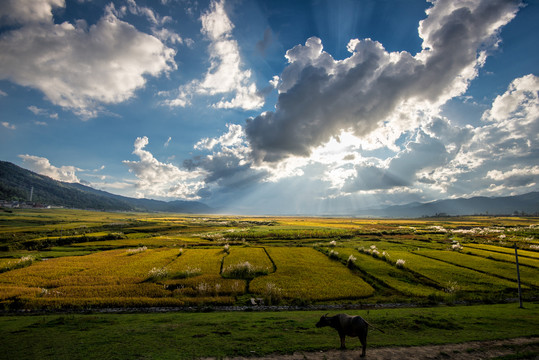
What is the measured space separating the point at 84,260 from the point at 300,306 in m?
38.9

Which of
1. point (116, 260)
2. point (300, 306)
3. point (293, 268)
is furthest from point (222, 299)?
point (116, 260)

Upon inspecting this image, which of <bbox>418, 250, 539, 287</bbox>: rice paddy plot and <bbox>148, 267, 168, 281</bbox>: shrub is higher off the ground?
<bbox>148, 267, 168, 281</bbox>: shrub

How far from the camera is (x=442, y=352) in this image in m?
11.9

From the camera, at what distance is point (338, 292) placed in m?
24.8

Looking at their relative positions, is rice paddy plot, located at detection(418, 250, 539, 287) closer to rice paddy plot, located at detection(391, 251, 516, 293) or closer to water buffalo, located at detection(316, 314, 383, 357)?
rice paddy plot, located at detection(391, 251, 516, 293)

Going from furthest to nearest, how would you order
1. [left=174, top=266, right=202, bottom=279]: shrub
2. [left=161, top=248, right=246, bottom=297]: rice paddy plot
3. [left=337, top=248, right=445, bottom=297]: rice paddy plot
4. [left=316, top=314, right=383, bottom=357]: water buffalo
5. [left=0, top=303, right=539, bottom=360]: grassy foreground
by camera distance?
[left=174, top=266, right=202, bottom=279]: shrub, [left=337, top=248, right=445, bottom=297]: rice paddy plot, [left=161, top=248, right=246, bottom=297]: rice paddy plot, [left=0, top=303, right=539, bottom=360]: grassy foreground, [left=316, top=314, right=383, bottom=357]: water buffalo

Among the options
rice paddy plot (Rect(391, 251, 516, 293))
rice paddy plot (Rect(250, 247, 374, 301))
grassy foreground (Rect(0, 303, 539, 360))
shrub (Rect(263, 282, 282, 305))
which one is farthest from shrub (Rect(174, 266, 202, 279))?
rice paddy plot (Rect(391, 251, 516, 293))

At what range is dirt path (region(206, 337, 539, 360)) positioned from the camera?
11.2m

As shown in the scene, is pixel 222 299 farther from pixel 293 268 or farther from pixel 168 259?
pixel 168 259

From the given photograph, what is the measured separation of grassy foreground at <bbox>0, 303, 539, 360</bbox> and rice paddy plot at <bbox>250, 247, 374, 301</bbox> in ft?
20.1

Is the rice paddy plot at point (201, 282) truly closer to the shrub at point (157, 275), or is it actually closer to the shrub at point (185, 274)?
the shrub at point (185, 274)

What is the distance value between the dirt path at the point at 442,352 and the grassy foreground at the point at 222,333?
1.65 ft

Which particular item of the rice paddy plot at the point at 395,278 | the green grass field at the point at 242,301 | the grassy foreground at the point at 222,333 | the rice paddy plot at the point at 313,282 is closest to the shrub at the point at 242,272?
the green grass field at the point at 242,301

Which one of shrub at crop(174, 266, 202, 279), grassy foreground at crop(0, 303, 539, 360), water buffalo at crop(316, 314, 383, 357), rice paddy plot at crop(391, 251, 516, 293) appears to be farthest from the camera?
shrub at crop(174, 266, 202, 279)
